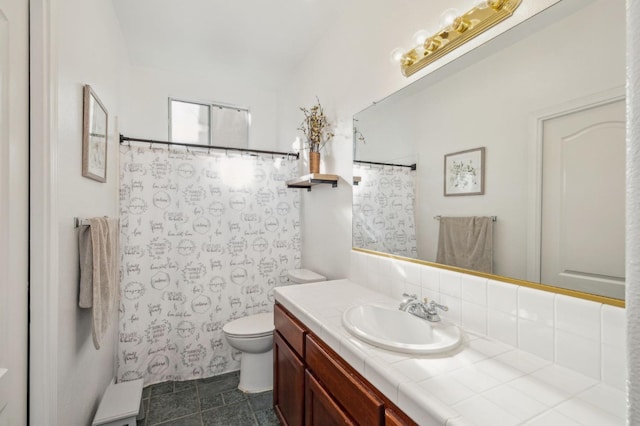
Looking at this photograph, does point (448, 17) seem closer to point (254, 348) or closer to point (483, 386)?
point (483, 386)

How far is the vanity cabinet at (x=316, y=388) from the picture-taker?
916mm

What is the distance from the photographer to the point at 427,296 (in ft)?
4.55

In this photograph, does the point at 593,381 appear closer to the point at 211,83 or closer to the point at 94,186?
the point at 94,186

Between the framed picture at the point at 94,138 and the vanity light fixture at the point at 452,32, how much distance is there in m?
1.56

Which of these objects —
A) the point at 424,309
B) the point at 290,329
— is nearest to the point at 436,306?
the point at 424,309

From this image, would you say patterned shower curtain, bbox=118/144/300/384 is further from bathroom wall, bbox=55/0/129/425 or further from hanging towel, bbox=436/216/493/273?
hanging towel, bbox=436/216/493/273

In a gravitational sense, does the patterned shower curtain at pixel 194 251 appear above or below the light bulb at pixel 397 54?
below

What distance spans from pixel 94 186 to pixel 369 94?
166 cm

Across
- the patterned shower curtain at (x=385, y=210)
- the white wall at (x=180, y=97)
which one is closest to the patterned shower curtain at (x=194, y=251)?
the white wall at (x=180, y=97)

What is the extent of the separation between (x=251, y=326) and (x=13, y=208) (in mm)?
1567

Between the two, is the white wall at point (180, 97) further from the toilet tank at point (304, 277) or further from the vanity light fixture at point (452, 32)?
the vanity light fixture at point (452, 32)

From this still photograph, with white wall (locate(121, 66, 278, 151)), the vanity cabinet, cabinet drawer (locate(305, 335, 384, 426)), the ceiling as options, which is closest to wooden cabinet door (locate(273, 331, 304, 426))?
the vanity cabinet

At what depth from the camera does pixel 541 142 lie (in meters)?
1.01

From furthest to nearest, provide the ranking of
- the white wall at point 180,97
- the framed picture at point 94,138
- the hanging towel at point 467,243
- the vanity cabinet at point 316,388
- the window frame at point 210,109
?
the window frame at point 210,109 → the white wall at point 180,97 → the framed picture at point 94,138 → the hanging towel at point 467,243 → the vanity cabinet at point 316,388
